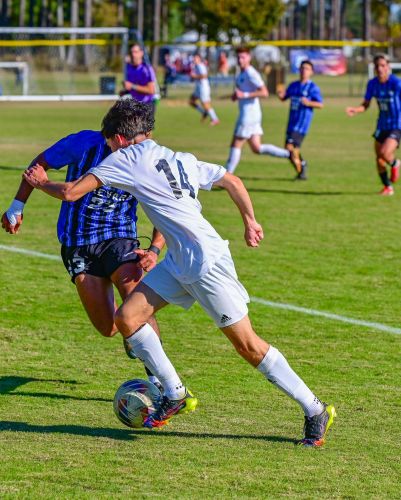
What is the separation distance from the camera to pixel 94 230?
7.05 m

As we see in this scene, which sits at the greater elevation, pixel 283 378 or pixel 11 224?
pixel 11 224

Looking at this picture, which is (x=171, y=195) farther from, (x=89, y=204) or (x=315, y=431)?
(x=315, y=431)

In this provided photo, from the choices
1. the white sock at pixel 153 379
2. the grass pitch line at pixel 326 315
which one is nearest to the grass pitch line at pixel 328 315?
the grass pitch line at pixel 326 315

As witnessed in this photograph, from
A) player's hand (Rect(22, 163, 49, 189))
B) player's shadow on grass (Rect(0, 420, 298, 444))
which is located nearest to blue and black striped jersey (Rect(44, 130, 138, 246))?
player's hand (Rect(22, 163, 49, 189))

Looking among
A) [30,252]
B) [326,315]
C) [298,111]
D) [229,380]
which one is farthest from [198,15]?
[229,380]

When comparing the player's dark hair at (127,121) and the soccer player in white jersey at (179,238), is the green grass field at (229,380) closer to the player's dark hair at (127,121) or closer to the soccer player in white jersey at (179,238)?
the soccer player in white jersey at (179,238)

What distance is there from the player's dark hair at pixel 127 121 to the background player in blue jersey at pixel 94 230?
0.89 metres

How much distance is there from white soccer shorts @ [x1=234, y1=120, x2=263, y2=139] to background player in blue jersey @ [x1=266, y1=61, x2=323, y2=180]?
1.90 feet

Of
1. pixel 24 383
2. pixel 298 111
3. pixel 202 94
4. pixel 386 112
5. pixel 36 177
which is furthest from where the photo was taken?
pixel 202 94

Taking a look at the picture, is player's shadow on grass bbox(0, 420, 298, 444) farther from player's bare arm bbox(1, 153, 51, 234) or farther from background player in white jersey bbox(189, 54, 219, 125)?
background player in white jersey bbox(189, 54, 219, 125)

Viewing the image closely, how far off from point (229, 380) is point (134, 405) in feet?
4.64

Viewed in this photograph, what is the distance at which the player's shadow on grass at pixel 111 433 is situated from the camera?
6.22 m

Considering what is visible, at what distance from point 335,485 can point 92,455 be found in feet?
4.26

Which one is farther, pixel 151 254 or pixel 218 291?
pixel 151 254
